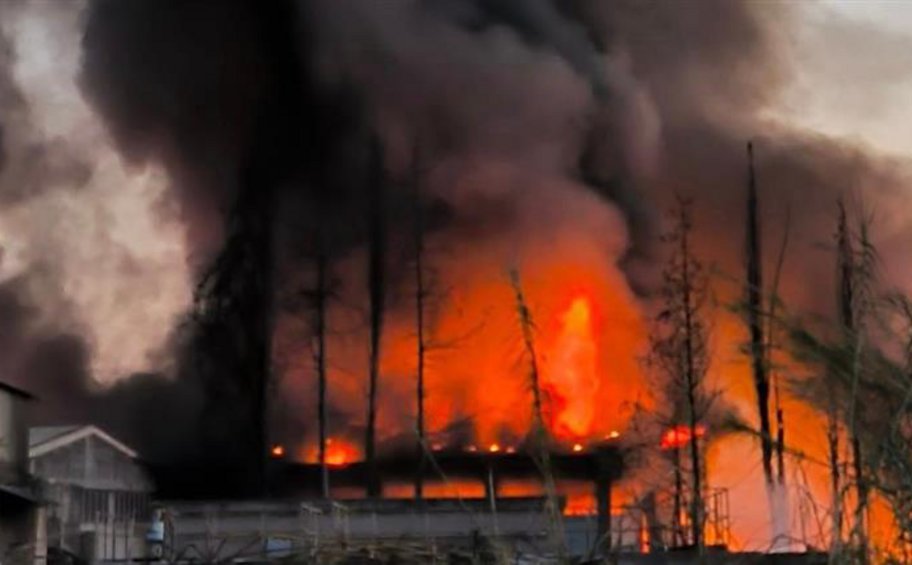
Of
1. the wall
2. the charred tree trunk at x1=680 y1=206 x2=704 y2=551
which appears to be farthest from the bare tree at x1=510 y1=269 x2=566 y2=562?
the wall

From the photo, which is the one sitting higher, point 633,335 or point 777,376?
point 633,335

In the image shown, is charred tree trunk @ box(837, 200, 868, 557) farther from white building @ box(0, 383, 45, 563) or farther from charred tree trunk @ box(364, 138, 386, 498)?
charred tree trunk @ box(364, 138, 386, 498)

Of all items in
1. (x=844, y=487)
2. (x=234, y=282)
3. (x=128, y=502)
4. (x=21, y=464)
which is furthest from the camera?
(x=234, y=282)

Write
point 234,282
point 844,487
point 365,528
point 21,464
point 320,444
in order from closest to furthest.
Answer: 1. point 844,487
2. point 365,528
3. point 21,464
4. point 320,444
5. point 234,282

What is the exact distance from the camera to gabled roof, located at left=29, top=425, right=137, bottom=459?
48.0 meters

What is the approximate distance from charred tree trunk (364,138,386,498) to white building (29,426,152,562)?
9.92 meters

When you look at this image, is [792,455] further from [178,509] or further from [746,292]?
[178,509]

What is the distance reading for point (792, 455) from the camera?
11.9ft

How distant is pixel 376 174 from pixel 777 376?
190 ft

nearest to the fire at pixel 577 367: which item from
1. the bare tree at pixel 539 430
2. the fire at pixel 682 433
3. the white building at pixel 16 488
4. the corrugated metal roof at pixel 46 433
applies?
the corrugated metal roof at pixel 46 433

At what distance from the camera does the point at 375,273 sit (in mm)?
60750

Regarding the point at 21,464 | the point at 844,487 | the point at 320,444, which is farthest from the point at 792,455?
the point at 320,444

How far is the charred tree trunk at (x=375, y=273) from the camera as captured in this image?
59031 millimetres

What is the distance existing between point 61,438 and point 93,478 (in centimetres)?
236
